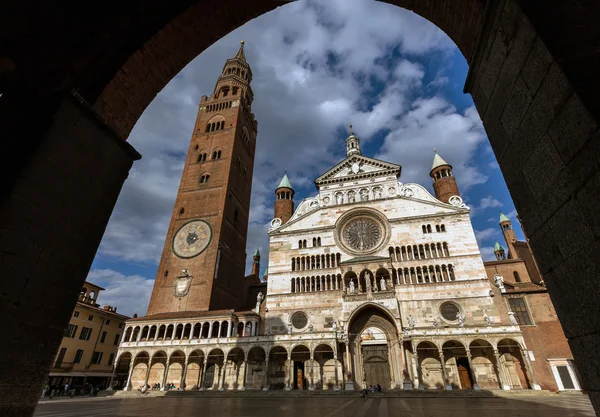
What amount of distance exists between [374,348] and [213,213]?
21073 millimetres

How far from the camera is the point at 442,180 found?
35031 mm

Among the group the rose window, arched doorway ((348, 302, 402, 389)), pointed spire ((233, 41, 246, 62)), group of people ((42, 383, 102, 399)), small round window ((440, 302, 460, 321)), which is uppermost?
pointed spire ((233, 41, 246, 62))

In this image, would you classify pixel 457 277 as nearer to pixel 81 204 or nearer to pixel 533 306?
pixel 533 306

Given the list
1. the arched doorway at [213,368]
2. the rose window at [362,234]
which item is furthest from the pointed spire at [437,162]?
the arched doorway at [213,368]

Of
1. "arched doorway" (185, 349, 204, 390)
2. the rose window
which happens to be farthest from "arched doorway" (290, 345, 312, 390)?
the rose window

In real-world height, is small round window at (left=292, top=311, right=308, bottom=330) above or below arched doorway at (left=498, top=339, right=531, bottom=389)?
above

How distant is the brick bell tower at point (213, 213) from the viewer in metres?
30.2

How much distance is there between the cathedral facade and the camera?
2281cm

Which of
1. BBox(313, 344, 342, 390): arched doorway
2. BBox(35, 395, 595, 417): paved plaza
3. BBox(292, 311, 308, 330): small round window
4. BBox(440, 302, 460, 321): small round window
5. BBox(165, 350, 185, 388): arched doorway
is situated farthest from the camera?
BBox(165, 350, 185, 388): arched doorway

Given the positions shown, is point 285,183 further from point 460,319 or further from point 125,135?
point 125,135

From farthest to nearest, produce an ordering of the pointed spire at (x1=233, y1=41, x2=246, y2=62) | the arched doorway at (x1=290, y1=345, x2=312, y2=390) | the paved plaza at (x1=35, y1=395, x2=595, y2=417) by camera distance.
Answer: the pointed spire at (x1=233, y1=41, x2=246, y2=62) → the arched doorway at (x1=290, y1=345, x2=312, y2=390) → the paved plaza at (x1=35, y1=395, x2=595, y2=417)

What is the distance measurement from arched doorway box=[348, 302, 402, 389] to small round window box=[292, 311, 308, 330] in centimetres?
408

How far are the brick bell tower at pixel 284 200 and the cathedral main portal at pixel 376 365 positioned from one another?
17.9 meters

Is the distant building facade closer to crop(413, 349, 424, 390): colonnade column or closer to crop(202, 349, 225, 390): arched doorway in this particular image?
crop(413, 349, 424, 390): colonnade column
